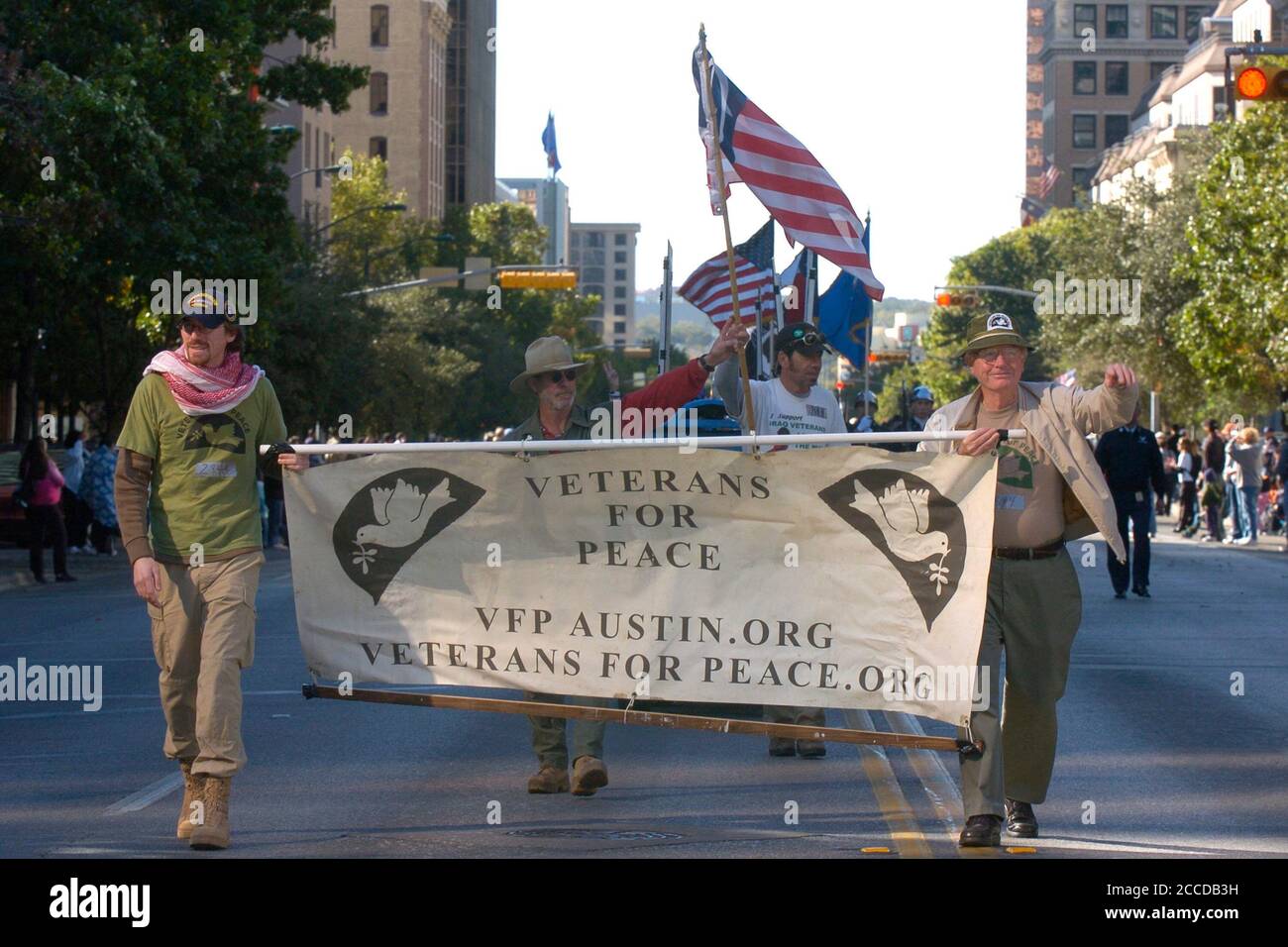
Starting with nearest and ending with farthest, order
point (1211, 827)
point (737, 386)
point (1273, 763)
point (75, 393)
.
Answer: point (1211, 827), point (1273, 763), point (737, 386), point (75, 393)

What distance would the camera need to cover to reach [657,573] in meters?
8.04

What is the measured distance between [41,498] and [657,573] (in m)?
17.3

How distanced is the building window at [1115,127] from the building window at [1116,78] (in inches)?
61.3

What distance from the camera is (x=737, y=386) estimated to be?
1112cm

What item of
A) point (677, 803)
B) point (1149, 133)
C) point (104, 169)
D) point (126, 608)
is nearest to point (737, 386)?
point (677, 803)

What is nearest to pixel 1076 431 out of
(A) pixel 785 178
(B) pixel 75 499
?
(A) pixel 785 178

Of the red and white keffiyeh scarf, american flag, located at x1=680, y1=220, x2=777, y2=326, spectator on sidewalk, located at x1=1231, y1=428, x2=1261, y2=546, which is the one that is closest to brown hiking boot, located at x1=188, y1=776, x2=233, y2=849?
the red and white keffiyeh scarf

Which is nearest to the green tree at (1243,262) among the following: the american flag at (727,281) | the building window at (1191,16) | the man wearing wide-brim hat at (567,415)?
the american flag at (727,281)

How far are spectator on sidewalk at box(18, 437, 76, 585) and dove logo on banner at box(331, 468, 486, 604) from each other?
52.5 ft

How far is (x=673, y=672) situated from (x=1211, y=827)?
2.25 metres

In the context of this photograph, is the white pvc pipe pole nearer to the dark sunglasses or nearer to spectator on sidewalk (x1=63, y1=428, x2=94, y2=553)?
the dark sunglasses

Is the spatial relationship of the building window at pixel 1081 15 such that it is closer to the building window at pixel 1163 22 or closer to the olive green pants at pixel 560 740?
the building window at pixel 1163 22
